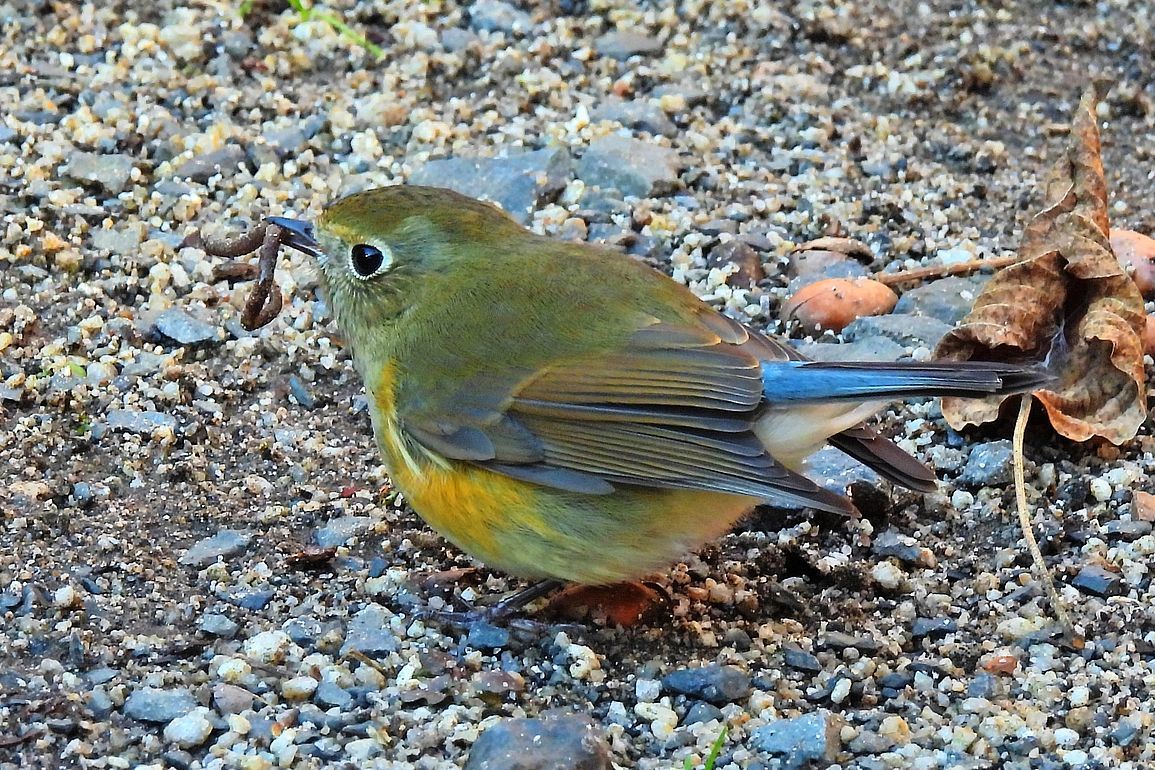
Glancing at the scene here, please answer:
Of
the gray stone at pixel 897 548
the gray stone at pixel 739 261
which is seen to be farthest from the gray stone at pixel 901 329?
the gray stone at pixel 897 548

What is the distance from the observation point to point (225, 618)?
364cm

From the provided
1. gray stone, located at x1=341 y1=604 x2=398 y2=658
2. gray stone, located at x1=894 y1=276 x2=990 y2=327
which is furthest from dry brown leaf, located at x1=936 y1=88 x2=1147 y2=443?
gray stone, located at x1=341 y1=604 x2=398 y2=658

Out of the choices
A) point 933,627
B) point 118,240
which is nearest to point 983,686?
point 933,627

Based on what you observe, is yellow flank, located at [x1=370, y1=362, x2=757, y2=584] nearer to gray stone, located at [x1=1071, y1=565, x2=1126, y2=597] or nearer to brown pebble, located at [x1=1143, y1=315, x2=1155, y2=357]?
gray stone, located at [x1=1071, y1=565, x2=1126, y2=597]

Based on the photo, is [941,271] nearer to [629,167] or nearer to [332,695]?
[629,167]

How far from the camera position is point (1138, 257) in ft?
16.2

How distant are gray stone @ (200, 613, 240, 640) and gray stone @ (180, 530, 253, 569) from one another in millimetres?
270

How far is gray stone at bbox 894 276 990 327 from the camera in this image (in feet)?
16.2

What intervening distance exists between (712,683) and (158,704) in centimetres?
116

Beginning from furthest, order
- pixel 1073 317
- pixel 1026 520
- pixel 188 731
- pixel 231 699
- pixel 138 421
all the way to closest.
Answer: pixel 1073 317, pixel 138 421, pixel 1026 520, pixel 231 699, pixel 188 731

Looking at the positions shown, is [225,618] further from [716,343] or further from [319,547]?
[716,343]

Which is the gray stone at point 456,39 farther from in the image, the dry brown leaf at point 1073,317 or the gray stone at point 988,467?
the gray stone at point 988,467

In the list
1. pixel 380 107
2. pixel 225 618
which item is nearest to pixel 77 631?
pixel 225 618

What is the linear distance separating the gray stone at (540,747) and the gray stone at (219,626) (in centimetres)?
75
